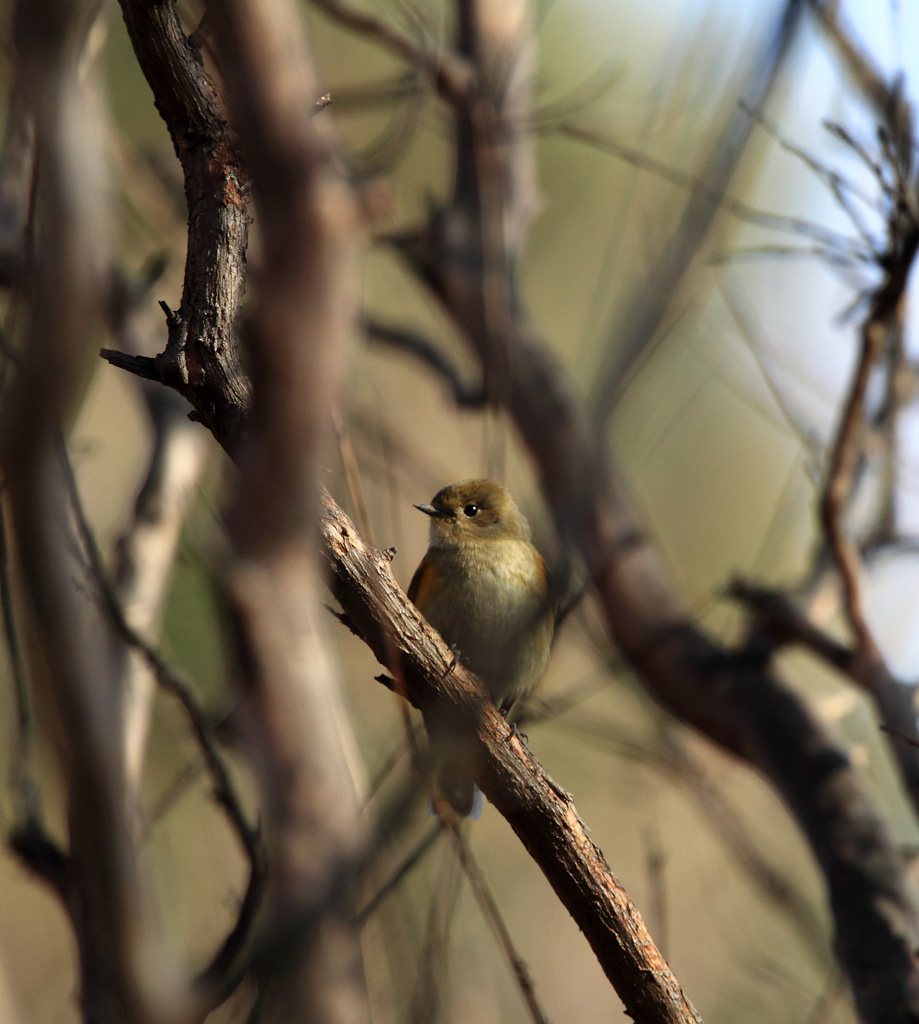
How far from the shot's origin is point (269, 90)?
970 millimetres

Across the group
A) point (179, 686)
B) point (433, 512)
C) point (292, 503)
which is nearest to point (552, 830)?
point (179, 686)

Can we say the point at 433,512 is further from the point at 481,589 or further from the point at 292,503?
the point at 292,503

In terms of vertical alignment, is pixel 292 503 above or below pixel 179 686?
above

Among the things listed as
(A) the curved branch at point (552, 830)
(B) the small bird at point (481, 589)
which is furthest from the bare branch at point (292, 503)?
(B) the small bird at point (481, 589)

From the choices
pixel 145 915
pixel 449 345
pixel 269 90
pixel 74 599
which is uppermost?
pixel 449 345

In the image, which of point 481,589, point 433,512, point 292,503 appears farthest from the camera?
point 433,512

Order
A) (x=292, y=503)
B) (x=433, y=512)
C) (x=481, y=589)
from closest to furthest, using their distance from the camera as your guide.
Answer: (x=292, y=503)
(x=481, y=589)
(x=433, y=512)

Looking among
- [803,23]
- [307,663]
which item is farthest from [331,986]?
[803,23]

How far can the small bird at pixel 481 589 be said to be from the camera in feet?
13.0

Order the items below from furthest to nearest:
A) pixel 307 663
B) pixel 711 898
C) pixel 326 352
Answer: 1. pixel 711 898
2. pixel 307 663
3. pixel 326 352

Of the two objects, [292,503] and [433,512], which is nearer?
[292,503]

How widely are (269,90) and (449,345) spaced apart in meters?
6.00

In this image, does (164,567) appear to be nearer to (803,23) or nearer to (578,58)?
(803,23)

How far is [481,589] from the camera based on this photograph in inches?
159
